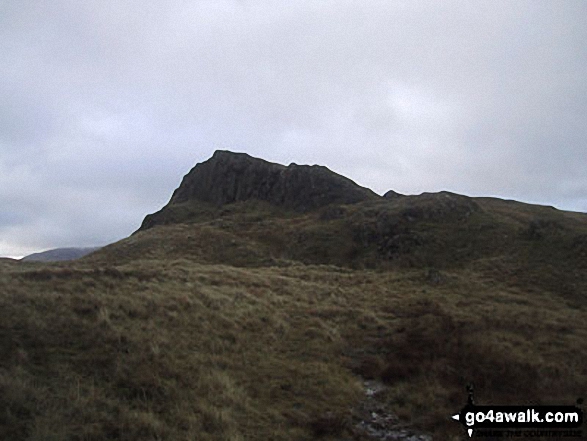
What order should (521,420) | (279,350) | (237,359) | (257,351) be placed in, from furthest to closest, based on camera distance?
(279,350), (257,351), (237,359), (521,420)

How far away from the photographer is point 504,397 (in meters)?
10.1

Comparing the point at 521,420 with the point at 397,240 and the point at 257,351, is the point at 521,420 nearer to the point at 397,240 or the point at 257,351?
the point at 257,351

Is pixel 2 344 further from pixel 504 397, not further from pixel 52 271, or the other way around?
pixel 504 397

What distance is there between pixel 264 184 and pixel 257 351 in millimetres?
69826

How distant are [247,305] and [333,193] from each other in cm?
5724

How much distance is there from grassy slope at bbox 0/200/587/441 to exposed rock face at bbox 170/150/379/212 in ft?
155

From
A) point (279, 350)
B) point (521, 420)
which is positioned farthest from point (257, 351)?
point (521, 420)

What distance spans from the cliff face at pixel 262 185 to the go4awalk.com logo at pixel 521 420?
62.3 meters

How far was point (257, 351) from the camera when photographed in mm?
13000

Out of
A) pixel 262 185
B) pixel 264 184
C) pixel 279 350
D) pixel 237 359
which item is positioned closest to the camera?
pixel 237 359

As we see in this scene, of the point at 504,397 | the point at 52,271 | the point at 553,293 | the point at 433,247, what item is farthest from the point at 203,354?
the point at 433,247

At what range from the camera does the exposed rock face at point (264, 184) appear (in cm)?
7389

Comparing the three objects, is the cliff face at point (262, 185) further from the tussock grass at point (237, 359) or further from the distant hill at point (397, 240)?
the tussock grass at point (237, 359)

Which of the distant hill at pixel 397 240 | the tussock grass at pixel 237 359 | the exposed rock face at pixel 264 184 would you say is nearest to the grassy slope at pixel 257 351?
the tussock grass at pixel 237 359
